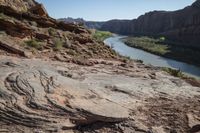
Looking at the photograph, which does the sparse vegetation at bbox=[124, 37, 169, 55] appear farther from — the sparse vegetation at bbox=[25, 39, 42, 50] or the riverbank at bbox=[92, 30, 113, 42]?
the sparse vegetation at bbox=[25, 39, 42, 50]

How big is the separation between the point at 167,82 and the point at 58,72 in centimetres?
541

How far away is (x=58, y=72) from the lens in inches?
578

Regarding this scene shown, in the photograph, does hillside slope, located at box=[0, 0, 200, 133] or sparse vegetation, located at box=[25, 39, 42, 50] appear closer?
hillside slope, located at box=[0, 0, 200, 133]

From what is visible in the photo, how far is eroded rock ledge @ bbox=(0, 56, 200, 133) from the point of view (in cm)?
1051

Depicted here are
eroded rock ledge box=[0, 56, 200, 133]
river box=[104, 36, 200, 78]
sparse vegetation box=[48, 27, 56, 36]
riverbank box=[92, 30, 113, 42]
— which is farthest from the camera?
river box=[104, 36, 200, 78]

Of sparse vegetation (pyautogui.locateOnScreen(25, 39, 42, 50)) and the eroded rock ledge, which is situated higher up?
sparse vegetation (pyautogui.locateOnScreen(25, 39, 42, 50))

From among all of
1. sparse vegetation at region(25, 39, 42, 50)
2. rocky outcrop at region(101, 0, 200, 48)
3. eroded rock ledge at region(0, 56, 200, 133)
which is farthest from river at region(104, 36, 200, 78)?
eroded rock ledge at region(0, 56, 200, 133)

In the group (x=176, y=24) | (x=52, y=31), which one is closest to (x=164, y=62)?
(x=52, y=31)

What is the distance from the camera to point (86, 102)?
11625 millimetres

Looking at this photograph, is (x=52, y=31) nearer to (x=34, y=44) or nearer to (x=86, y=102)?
(x=34, y=44)

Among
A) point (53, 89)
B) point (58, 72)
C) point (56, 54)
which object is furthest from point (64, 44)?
point (53, 89)

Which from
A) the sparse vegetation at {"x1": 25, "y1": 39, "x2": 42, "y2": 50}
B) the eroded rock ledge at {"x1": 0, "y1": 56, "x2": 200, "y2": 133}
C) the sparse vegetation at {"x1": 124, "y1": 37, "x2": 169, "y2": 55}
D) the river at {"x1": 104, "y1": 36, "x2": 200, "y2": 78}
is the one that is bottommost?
the river at {"x1": 104, "y1": 36, "x2": 200, "y2": 78}

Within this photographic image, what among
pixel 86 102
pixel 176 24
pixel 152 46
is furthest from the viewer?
pixel 176 24

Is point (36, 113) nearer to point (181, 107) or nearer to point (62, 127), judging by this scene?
point (62, 127)
